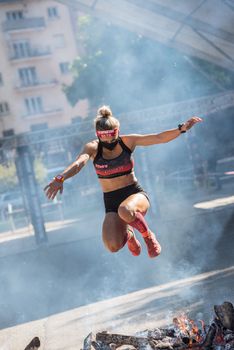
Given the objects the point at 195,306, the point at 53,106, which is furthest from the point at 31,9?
the point at 195,306

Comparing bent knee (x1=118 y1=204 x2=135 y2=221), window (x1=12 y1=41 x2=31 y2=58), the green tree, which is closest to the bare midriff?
bent knee (x1=118 y1=204 x2=135 y2=221)

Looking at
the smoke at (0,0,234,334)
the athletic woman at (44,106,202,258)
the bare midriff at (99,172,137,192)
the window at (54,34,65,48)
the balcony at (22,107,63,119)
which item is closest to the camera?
the athletic woman at (44,106,202,258)

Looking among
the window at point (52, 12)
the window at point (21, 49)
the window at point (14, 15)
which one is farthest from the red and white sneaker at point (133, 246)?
the window at point (52, 12)

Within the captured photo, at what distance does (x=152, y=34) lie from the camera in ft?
36.9

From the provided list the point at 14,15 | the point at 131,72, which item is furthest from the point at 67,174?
the point at 14,15

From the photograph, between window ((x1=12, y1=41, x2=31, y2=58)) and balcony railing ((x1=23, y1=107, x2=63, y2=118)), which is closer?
window ((x1=12, y1=41, x2=31, y2=58))

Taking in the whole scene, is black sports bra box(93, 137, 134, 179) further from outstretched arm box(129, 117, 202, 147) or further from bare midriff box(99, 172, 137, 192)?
outstretched arm box(129, 117, 202, 147)

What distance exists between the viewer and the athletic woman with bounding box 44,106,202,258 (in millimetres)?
5324

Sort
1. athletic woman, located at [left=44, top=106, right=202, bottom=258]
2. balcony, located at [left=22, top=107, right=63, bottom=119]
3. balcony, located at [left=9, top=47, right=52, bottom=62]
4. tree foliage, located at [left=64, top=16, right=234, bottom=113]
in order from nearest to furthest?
1. athletic woman, located at [left=44, top=106, right=202, bottom=258]
2. tree foliage, located at [left=64, top=16, right=234, bottom=113]
3. balcony, located at [left=9, top=47, right=52, bottom=62]
4. balcony, located at [left=22, top=107, right=63, bottom=119]

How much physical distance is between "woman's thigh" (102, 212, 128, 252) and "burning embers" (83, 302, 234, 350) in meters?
0.99

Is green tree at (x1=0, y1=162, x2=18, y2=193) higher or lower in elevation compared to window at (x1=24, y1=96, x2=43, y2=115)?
lower

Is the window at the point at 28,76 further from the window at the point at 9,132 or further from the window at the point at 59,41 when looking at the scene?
the window at the point at 9,132

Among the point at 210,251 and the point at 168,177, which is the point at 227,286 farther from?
the point at 168,177

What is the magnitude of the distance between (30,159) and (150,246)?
34.9 feet
